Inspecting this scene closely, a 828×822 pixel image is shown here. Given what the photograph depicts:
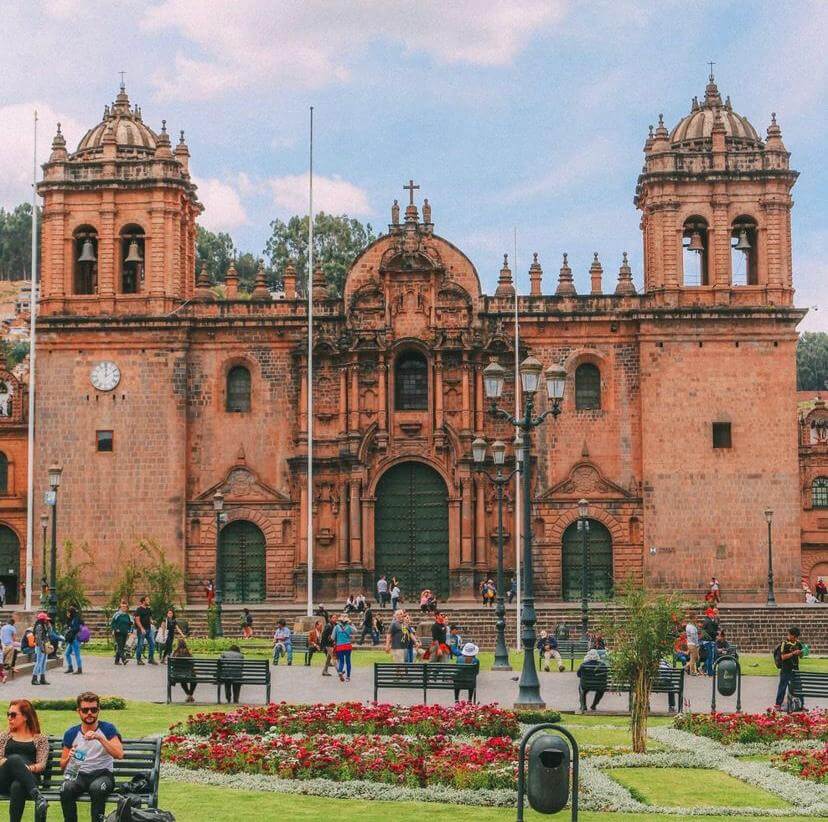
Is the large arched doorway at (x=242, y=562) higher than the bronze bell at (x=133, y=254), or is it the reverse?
the bronze bell at (x=133, y=254)

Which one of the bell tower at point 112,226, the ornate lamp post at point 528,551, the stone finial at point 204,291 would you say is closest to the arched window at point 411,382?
the stone finial at point 204,291

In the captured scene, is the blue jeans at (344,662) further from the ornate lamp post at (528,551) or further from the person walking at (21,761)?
the person walking at (21,761)

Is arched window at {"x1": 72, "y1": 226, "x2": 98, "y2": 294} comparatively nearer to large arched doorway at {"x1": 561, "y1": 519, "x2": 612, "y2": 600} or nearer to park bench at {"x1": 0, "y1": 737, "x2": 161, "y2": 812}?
large arched doorway at {"x1": 561, "y1": 519, "x2": 612, "y2": 600}

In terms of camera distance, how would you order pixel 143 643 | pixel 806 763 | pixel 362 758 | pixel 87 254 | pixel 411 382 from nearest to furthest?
pixel 362 758 → pixel 806 763 → pixel 143 643 → pixel 411 382 → pixel 87 254

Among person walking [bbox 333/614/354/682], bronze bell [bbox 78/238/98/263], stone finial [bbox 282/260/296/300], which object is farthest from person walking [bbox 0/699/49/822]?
bronze bell [bbox 78/238/98/263]

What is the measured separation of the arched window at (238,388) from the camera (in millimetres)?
48894

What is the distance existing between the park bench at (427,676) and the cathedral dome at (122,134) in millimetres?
29446

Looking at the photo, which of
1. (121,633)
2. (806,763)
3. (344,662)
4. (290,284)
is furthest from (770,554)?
(806,763)

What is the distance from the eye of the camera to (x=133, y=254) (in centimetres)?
4897

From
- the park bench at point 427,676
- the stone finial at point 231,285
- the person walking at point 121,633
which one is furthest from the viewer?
the stone finial at point 231,285

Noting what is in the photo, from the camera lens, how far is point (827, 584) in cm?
5475

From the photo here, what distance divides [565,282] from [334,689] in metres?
24.2

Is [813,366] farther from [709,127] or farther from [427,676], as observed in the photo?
[427,676]

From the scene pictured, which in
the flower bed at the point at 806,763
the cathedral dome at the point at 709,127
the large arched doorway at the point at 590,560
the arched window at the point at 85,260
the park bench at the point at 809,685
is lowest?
the flower bed at the point at 806,763
